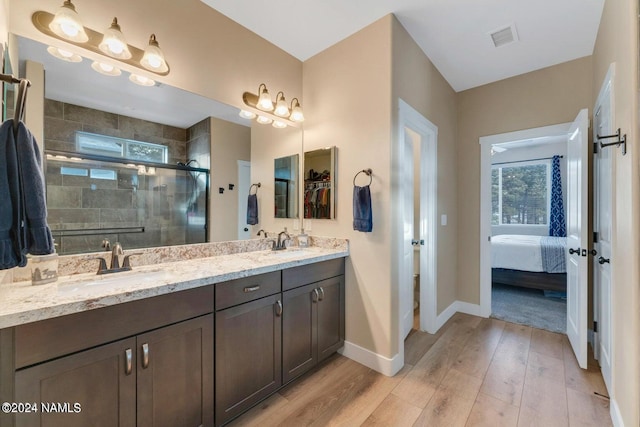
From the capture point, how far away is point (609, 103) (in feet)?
5.91

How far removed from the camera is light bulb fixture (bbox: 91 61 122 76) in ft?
4.92

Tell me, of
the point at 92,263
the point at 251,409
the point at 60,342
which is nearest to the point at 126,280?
the point at 92,263

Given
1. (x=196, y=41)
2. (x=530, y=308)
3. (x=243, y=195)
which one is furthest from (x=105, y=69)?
(x=530, y=308)

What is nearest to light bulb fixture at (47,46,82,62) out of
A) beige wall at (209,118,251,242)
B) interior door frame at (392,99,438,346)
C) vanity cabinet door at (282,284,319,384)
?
beige wall at (209,118,251,242)

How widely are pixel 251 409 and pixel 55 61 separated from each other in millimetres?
2294

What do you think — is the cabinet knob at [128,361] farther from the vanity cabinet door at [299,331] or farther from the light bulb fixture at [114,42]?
the light bulb fixture at [114,42]

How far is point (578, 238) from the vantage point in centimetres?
222

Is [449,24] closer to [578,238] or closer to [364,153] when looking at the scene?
[364,153]

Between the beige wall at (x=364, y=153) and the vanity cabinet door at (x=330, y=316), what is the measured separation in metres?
0.08

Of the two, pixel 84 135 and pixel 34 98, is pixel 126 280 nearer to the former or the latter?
pixel 84 135

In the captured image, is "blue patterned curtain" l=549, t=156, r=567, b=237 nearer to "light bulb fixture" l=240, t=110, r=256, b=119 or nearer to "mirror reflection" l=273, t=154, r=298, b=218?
"mirror reflection" l=273, t=154, r=298, b=218

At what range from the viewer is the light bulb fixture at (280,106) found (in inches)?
94.9

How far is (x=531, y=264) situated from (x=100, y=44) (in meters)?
5.11

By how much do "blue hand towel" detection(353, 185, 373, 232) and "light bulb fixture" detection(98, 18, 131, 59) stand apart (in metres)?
1.73
